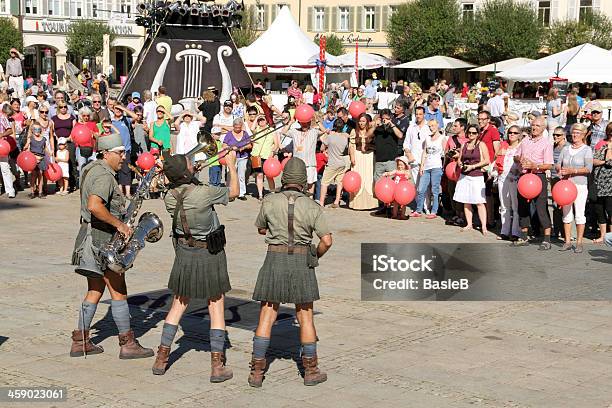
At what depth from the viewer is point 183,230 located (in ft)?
27.8

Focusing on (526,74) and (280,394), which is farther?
(526,74)

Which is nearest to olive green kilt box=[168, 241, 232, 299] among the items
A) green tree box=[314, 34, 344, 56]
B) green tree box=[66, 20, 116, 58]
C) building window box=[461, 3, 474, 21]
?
green tree box=[314, 34, 344, 56]

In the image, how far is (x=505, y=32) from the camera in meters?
58.4

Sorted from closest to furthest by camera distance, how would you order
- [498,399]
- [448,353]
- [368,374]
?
[498,399]
[368,374]
[448,353]

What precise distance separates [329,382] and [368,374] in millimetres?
370

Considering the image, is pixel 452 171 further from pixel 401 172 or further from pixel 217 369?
pixel 217 369

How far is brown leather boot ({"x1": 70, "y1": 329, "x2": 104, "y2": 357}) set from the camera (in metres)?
9.12

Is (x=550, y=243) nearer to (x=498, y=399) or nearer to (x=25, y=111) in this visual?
→ (x=498, y=399)

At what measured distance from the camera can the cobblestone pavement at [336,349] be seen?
26.9ft

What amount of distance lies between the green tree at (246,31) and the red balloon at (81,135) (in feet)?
155

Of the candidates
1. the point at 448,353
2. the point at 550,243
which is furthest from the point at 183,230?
the point at 550,243

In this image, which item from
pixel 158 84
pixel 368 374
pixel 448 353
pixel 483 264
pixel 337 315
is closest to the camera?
pixel 368 374

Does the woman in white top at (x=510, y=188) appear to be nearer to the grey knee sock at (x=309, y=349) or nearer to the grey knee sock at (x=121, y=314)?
the grey knee sock at (x=309, y=349)

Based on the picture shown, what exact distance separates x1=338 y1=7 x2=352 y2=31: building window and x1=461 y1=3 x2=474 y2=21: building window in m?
8.76
